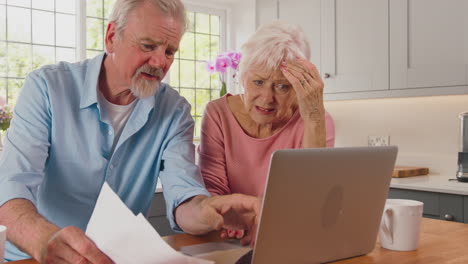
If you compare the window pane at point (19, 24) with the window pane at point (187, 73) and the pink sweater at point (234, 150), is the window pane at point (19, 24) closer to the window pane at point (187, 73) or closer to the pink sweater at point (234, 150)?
the window pane at point (187, 73)

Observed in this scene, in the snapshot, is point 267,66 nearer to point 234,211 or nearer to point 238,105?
point 238,105

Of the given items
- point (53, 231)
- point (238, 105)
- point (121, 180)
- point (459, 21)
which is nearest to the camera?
point (53, 231)

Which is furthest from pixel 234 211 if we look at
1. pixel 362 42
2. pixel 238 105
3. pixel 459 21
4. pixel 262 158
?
pixel 362 42

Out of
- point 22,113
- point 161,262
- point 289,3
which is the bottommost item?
point 161,262

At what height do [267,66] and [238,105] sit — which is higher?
[267,66]

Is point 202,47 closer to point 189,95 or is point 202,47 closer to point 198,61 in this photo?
point 198,61

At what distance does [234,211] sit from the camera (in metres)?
1.21

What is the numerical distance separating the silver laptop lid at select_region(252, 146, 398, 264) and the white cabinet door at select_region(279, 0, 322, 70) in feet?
8.46

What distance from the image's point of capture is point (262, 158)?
1710mm

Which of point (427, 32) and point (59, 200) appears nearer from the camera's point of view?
point (59, 200)

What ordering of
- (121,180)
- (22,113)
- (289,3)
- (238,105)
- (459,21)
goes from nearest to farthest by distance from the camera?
(22,113) < (121,180) < (238,105) < (459,21) < (289,3)

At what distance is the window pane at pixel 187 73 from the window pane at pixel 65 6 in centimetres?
97

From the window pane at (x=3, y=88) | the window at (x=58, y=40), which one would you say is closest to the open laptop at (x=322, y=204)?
the window at (x=58, y=40)

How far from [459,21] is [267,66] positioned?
1.72 metres
